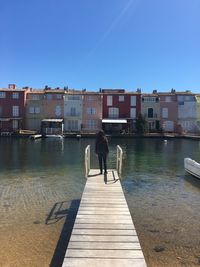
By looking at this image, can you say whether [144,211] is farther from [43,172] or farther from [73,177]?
[43,172]

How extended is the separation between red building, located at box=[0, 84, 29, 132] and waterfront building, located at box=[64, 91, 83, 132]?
10.0 meters

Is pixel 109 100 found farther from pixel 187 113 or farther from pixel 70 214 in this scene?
pixel 70 214

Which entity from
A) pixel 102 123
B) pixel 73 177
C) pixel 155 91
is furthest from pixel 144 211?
pixel 155 91

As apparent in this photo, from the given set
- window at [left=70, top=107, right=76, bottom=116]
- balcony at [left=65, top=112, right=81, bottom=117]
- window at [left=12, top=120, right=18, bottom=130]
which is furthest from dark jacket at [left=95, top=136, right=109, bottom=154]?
window at [left=12, top=120, right=18, bottom=130]

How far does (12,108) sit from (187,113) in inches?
1634

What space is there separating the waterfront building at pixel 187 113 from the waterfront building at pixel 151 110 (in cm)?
538

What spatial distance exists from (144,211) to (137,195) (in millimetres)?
2823

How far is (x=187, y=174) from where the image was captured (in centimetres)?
2270

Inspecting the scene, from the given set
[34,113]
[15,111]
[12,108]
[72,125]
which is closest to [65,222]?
[72,125]

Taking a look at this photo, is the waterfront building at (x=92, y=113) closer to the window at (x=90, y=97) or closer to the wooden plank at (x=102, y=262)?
the window at (x=90, y=97)

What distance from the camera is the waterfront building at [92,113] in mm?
80438

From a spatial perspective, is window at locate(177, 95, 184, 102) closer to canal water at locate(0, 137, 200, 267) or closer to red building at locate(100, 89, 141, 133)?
red building at locate(100, 89, 141, 133)

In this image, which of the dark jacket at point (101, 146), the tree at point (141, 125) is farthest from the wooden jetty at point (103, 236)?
the tree at point (141, 125)

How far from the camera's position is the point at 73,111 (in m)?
80.9
